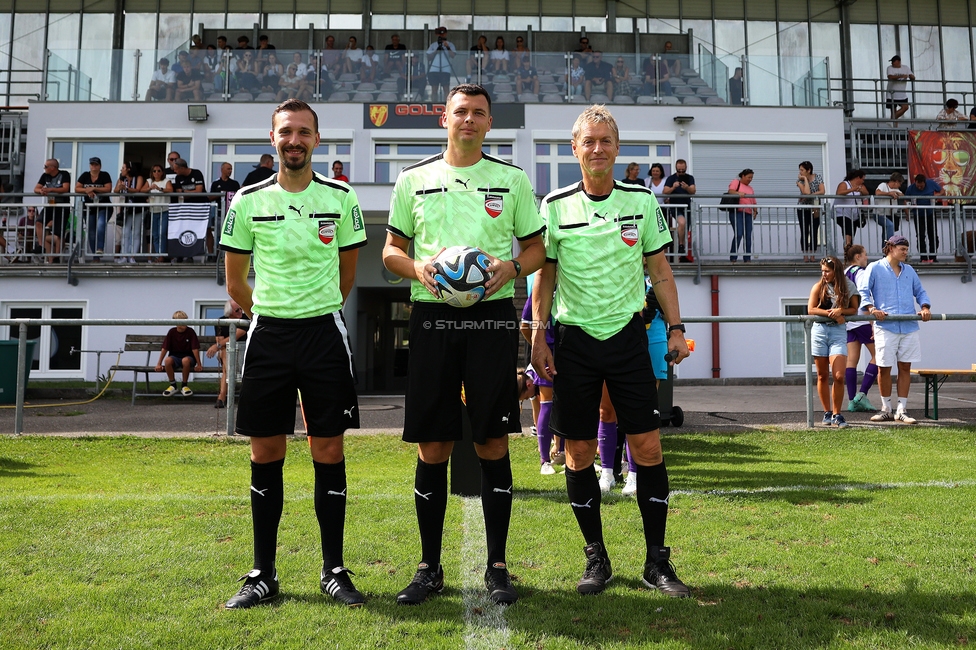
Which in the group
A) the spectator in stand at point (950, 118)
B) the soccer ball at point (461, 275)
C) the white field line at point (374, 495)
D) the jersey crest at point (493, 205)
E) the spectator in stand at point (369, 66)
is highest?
the spectator in stand at point (369, 66)

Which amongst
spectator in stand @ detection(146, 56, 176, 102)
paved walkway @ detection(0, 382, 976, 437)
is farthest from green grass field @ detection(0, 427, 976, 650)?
spectator in stand @ detection(146, 56, 176, 102)

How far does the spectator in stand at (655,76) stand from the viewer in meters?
20.2

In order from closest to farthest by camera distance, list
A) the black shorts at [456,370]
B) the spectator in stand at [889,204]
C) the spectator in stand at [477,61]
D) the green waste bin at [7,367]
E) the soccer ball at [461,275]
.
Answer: the soccer ball at [461,275], the black shorts at [456,370], the green waste bin at [7,367], the spectator in stand at [889,204], the spectator in stand at [477,61]

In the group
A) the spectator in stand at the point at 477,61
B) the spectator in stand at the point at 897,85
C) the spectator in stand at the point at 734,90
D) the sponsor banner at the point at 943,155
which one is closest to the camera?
the spectator in stand at the point at 477,61

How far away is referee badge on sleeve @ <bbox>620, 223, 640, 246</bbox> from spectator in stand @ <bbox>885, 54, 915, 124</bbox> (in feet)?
76.9

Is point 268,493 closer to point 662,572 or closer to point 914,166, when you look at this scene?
point 662,572

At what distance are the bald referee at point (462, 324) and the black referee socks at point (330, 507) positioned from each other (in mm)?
358

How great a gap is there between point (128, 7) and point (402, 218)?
83.2ft

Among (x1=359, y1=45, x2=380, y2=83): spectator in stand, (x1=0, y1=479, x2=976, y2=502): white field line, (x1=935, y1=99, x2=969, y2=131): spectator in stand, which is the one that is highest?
(x1=359, y1=45, x2=380, y2=83): spectator in stand

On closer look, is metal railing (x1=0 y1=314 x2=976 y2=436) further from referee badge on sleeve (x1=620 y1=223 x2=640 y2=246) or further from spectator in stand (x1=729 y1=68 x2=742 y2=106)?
spectator in stand (x1=729 y1=68 x2=742 y2=106)

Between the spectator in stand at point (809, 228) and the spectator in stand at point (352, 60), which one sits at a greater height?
the spectator in stand at point (352, 60)

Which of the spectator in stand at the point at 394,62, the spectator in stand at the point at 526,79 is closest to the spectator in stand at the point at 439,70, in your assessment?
the spectator in stand at the point at 394,62

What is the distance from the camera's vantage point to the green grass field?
3.05m

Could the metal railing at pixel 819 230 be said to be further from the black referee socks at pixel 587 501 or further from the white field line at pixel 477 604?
the black referee socks at pixel 587 501
